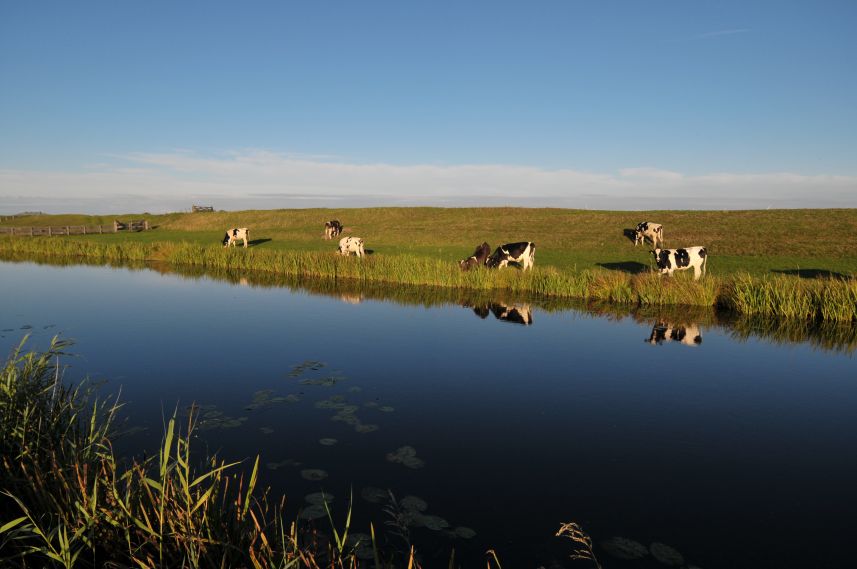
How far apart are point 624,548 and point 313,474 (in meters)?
4.29

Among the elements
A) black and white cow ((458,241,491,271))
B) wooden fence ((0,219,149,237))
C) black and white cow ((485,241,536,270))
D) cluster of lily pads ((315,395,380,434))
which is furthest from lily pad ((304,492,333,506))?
wooden fence ((0,219,149,237))

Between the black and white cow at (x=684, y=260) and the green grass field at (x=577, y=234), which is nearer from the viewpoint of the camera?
the black and white cow at (x=684, y=260)

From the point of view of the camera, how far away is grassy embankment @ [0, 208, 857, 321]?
21.7m

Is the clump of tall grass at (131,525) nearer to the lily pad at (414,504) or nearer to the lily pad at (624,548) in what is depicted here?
the lily pad at (414,504)

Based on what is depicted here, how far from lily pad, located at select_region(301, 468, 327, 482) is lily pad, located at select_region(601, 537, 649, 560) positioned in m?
3.91

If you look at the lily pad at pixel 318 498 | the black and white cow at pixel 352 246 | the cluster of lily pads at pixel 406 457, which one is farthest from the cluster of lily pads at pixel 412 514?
the black and white cow at pixel 352 246

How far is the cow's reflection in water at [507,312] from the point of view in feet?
64.8

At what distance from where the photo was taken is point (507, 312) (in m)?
21.1

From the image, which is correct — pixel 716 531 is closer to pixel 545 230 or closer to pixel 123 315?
pixel 123 315

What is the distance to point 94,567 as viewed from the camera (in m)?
4.64

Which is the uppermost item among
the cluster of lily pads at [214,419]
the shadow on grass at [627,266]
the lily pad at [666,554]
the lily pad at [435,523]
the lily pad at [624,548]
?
the shadow on grass at [627,266]

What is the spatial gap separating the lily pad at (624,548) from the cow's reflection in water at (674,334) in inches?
425

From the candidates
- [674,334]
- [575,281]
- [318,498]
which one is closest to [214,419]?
[318,498]

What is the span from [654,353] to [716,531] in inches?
355
